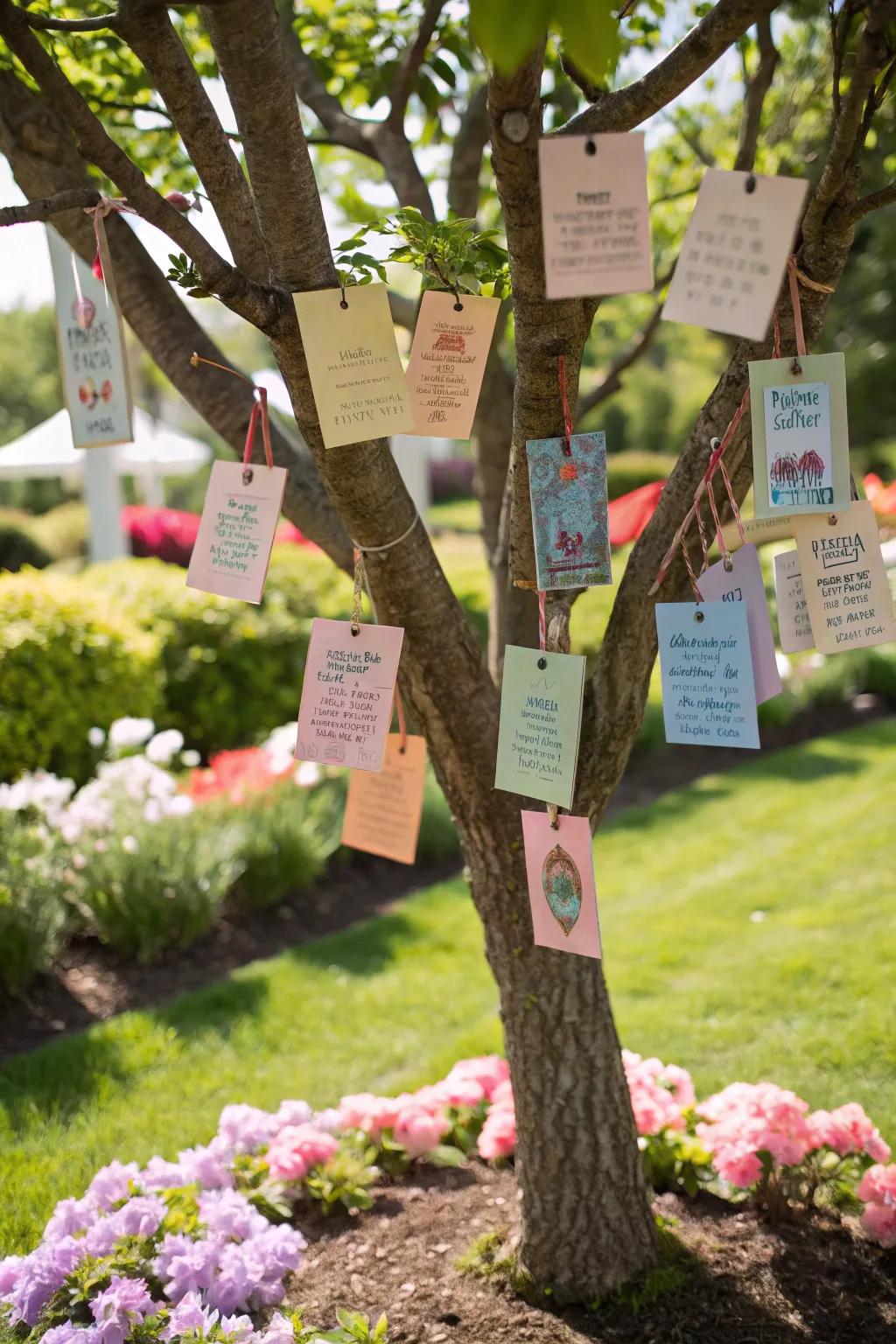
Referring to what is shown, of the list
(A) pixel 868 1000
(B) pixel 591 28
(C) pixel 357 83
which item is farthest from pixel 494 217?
(B) pixel 591 28

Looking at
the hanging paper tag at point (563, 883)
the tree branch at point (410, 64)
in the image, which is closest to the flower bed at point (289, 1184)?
the hanging paper tag at point (563, 883)

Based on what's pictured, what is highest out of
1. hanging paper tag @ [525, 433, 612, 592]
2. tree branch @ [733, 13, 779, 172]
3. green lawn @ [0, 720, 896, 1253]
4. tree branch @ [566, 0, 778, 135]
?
tree branch @ [733, 13, 779, 172]

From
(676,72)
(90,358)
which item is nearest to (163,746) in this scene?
(90,358)

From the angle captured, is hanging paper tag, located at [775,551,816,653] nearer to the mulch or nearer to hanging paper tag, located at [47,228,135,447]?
hanging paper tag, located at [47,228,135,447]

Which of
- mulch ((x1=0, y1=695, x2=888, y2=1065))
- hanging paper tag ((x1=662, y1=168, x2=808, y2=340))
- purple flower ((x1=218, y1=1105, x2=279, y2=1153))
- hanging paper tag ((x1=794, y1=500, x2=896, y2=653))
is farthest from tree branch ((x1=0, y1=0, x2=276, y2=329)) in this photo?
mulch ((x1=0, y1=695, x2=888, y2=1065))

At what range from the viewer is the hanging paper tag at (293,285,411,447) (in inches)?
58.2

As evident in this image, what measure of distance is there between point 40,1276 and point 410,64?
2584 millimetres

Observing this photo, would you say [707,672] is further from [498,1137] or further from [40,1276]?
[40,1276]

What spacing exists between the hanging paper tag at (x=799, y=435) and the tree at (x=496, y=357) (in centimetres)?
16

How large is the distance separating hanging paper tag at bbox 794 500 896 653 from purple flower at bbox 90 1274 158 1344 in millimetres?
1550

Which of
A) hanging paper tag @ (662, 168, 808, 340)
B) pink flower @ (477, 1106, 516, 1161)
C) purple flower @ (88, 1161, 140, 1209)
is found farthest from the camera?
pink flower @ (477, 1106, 516, 1161)

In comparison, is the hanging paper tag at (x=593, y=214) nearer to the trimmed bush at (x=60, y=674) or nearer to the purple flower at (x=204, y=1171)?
the purple flower at (x=204, y=1171)

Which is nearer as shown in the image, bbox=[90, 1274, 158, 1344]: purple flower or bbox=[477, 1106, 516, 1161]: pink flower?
bbox=[90, 1274, 158, 1344]: purple flower

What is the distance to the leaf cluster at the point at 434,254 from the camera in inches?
59.5
